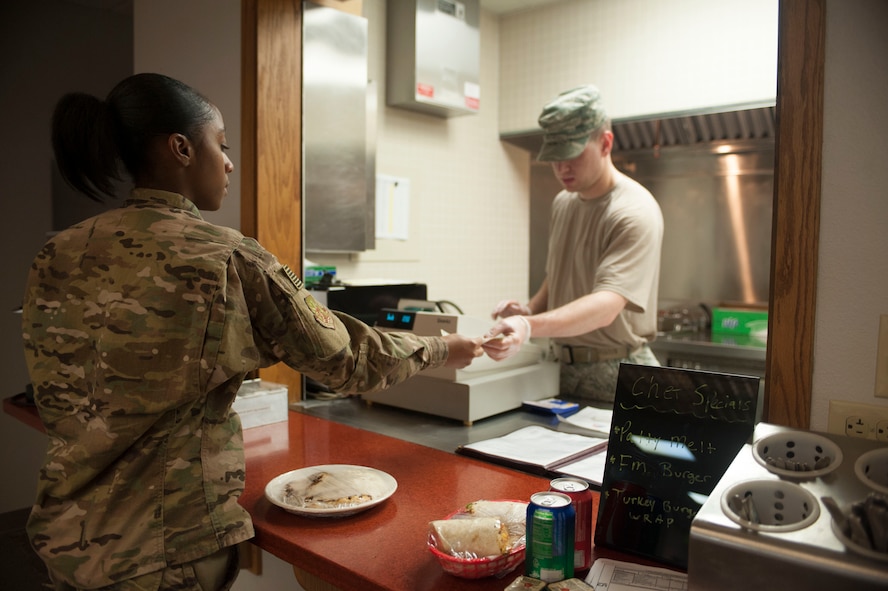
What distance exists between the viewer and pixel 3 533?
3561 mm

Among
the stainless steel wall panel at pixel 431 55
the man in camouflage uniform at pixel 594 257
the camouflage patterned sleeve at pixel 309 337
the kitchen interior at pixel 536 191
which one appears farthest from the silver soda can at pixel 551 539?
the stainless steel wall panel at pixel 431 55

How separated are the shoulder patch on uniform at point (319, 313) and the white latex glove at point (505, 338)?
26.7 inches

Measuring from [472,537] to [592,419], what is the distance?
1008 millimetres

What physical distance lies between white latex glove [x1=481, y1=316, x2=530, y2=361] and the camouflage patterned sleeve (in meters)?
0.50

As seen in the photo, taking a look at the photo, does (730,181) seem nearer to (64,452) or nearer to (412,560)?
(412,560)

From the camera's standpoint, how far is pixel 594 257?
9.23 feet

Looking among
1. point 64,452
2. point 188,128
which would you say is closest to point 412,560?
point 64,452

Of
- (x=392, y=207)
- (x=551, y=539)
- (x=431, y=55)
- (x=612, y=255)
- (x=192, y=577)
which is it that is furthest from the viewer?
(x=392, y=207)

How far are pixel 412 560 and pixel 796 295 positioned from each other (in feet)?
2.66

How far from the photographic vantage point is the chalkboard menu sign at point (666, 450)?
1095 millimetres

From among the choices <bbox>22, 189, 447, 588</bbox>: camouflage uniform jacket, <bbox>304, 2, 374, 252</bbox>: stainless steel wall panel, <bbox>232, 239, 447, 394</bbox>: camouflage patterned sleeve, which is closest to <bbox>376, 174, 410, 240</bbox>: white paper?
<bbox>304, 2, 374, 252</bbox>: stainless steel wall panel

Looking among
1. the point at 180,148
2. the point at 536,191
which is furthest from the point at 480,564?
the point at 536,191

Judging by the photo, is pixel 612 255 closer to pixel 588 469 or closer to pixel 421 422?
pixel 421 422

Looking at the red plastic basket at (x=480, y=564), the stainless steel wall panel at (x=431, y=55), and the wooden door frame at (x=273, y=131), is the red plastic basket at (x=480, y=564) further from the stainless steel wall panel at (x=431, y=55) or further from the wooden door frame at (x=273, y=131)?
the stainless steel wall panel at (x=431, y=55)
